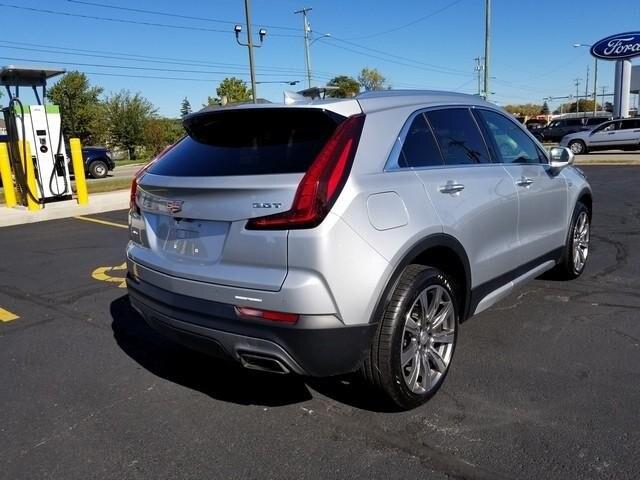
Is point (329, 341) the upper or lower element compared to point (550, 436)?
upper

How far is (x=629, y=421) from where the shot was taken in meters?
2.81

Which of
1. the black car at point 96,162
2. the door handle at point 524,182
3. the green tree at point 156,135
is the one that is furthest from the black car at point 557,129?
the door handle at point 524,182

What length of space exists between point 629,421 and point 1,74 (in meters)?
12.3

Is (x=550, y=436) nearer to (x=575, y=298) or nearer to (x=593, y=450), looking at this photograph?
(x=593, y=450)

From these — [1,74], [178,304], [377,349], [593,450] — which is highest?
[1,74]

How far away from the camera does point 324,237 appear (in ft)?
8.11

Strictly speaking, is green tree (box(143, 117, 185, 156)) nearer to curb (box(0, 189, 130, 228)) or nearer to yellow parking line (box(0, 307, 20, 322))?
curb (box(0, 189, 130, 228))

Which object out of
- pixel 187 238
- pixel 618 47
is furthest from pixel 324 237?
pixel 618 47

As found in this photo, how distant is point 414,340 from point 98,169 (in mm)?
23434

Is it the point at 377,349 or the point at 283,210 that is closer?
the point at 283,210

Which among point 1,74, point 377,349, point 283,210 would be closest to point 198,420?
point 377,349

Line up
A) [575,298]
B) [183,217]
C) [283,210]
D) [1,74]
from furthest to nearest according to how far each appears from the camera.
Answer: [1,74]
[575,298]
[183,217]
[283,210]

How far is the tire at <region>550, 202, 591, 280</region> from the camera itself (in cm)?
494

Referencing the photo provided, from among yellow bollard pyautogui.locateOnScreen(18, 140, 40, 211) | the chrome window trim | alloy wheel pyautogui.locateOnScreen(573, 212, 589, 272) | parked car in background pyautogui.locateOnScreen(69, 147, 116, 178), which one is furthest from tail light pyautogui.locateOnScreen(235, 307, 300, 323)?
parked car in background pyautogui.locateOnScreen(69, 147, 116, 178)
